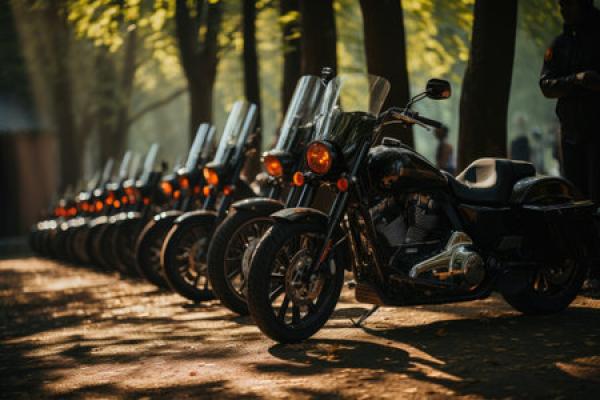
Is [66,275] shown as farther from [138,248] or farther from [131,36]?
[131,36]

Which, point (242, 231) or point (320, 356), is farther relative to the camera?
point (242, 231)

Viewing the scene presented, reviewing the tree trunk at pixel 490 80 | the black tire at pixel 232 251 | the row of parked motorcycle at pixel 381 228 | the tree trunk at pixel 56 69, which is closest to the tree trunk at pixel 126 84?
the tree trunk at pixel 56 69

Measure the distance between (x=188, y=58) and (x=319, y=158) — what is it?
50.2ft

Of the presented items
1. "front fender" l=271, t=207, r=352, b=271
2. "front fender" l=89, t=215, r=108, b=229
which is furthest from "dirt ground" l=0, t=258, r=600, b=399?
"front fender" l=89, t=215, r=108, b=229

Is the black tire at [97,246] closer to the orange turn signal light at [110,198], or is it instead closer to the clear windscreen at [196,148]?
the orange turn signal light at [110,198]

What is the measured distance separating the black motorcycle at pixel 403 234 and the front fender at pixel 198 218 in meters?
2.67

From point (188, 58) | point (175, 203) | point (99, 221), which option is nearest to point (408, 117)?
point (175, 203)

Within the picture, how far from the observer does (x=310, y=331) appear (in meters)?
6.68

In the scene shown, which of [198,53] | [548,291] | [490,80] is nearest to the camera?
[548,291]

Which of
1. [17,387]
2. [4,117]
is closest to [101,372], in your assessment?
[17,387]

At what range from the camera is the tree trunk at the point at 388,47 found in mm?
11359

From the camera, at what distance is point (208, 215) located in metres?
9.88

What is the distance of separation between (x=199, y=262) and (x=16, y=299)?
3.19 metres

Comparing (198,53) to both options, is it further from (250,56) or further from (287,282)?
(287,282)
